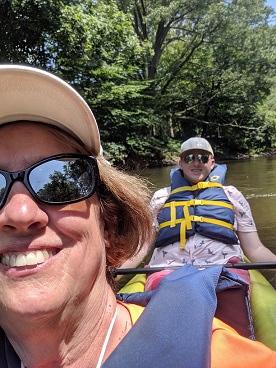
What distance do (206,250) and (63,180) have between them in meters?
1.94

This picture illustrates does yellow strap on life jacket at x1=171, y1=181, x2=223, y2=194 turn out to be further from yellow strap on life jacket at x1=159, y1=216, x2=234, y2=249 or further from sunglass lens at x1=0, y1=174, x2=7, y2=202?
sunglass lens at x1=0, y1=174, x2=7, y2=202

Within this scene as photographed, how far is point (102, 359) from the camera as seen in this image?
2.69 feet

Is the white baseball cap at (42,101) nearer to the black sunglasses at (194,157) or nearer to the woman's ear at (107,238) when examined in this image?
the woman's ear at (107,238)

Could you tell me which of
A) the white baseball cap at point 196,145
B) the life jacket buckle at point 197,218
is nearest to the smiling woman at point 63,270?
the life jacket buckle at point 197,218

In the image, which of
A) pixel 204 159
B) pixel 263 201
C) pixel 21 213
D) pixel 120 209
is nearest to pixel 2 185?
pixel 21 213

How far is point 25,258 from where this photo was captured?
0.78 metres

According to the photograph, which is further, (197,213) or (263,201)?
(263,201)

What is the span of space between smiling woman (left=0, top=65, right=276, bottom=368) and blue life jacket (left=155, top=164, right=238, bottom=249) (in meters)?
1.76

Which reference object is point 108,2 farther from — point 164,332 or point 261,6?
point 164,332

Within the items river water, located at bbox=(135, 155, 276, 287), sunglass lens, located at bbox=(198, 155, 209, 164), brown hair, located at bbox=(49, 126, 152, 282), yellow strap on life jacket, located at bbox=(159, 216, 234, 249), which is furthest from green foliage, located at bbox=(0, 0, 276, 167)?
brown hair, located at bbox=(49, 126, 152, 282)

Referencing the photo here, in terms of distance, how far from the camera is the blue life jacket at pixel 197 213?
2.65 meters

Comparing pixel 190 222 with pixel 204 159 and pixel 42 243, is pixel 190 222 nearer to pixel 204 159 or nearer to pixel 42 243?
pixel 204 159

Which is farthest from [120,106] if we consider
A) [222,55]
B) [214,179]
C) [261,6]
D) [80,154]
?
[80,154]

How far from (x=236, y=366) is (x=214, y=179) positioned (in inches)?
91.8
